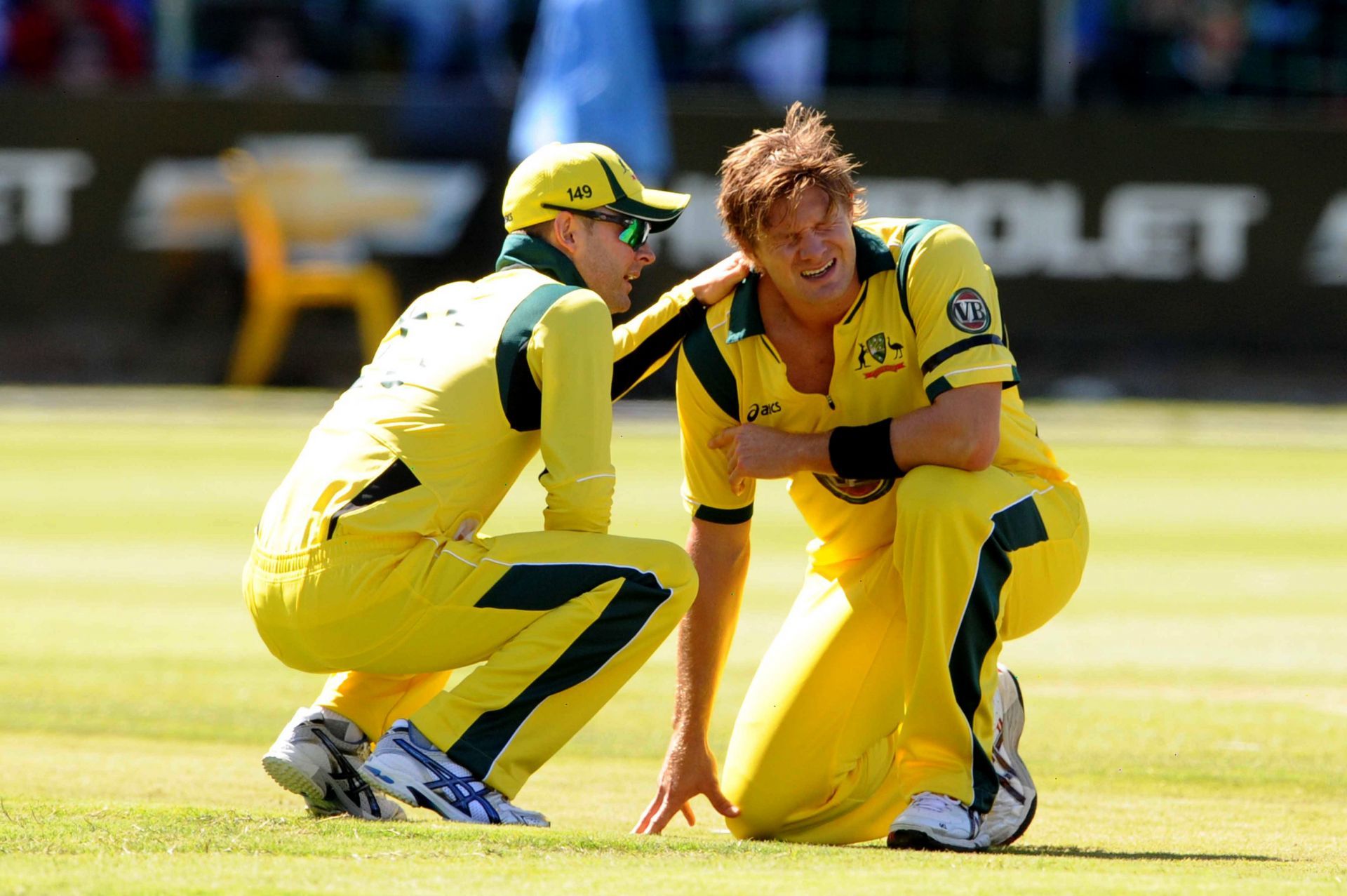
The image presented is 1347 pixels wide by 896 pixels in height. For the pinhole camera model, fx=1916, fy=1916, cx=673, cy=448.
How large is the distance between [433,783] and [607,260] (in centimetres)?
143

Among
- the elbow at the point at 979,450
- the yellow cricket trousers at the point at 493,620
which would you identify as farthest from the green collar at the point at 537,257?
the elbow at the point at 979,450

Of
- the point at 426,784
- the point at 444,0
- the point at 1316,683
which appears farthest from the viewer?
the point at 444,0

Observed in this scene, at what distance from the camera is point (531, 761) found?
4512mm

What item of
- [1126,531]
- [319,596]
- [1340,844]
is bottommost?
[1126,531]

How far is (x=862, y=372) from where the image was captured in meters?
4.99

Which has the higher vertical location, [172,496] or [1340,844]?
[1340,844]

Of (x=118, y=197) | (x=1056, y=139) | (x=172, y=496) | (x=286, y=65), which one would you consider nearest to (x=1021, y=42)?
(x=1056, y=139)

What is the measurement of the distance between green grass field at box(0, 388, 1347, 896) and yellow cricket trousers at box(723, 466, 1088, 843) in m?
0.28

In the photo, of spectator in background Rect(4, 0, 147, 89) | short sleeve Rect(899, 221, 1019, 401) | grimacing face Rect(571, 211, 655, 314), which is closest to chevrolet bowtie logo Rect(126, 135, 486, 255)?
spectator in background Rect(4, 0, 147, 89)

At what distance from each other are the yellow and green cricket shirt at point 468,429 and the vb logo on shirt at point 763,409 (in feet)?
1.90

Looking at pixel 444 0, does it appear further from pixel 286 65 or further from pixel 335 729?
pixel 335 729

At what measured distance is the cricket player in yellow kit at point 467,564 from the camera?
4438 millimetres

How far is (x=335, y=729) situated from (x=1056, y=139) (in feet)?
48.2

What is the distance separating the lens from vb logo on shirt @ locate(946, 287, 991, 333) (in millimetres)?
4680
